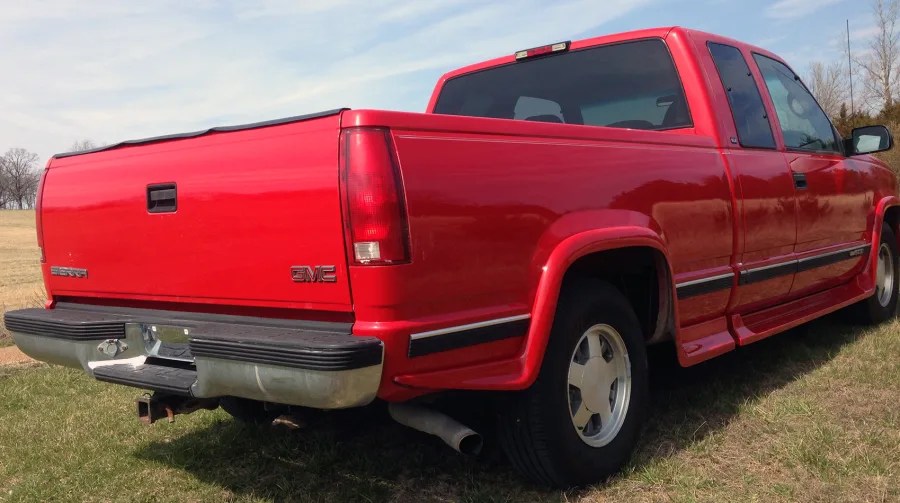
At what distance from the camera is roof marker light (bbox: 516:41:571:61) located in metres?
4.43

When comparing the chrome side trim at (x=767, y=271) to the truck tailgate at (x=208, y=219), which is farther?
the chrome side trim at (x=767, y=271)

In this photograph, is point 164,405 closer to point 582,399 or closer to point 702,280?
point 582,399

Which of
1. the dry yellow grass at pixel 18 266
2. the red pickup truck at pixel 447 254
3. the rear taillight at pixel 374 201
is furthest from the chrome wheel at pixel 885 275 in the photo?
the dry yellow grass at pixel 18 266

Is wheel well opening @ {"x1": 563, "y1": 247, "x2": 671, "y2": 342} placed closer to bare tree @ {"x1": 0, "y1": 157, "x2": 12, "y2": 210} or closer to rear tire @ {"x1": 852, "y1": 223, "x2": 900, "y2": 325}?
rear tire @ {"x1": 852, "y1": 223, "x2": 900, "y2": 325}

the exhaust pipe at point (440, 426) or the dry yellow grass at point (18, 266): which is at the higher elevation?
the exhaust pipe at point (440, 426)

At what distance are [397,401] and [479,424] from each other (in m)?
1.19

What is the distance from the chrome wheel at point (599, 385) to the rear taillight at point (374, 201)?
1017mm

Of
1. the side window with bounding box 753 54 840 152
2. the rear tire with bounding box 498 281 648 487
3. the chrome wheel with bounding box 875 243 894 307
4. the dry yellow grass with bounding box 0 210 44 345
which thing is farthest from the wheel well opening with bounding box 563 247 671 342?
the dry yellow grass with bounding box 0 210 44 345

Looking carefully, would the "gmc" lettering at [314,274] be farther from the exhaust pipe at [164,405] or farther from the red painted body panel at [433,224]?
the exhaust pipe at [164,405]

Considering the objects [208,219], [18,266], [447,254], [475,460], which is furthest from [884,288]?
[18,266]

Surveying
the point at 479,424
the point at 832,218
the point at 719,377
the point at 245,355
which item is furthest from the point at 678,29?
the point at 245,355

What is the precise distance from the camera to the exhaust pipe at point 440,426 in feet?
8.68

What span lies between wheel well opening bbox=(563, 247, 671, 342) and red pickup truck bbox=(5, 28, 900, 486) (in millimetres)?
12

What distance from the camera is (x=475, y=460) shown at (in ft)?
11.3
